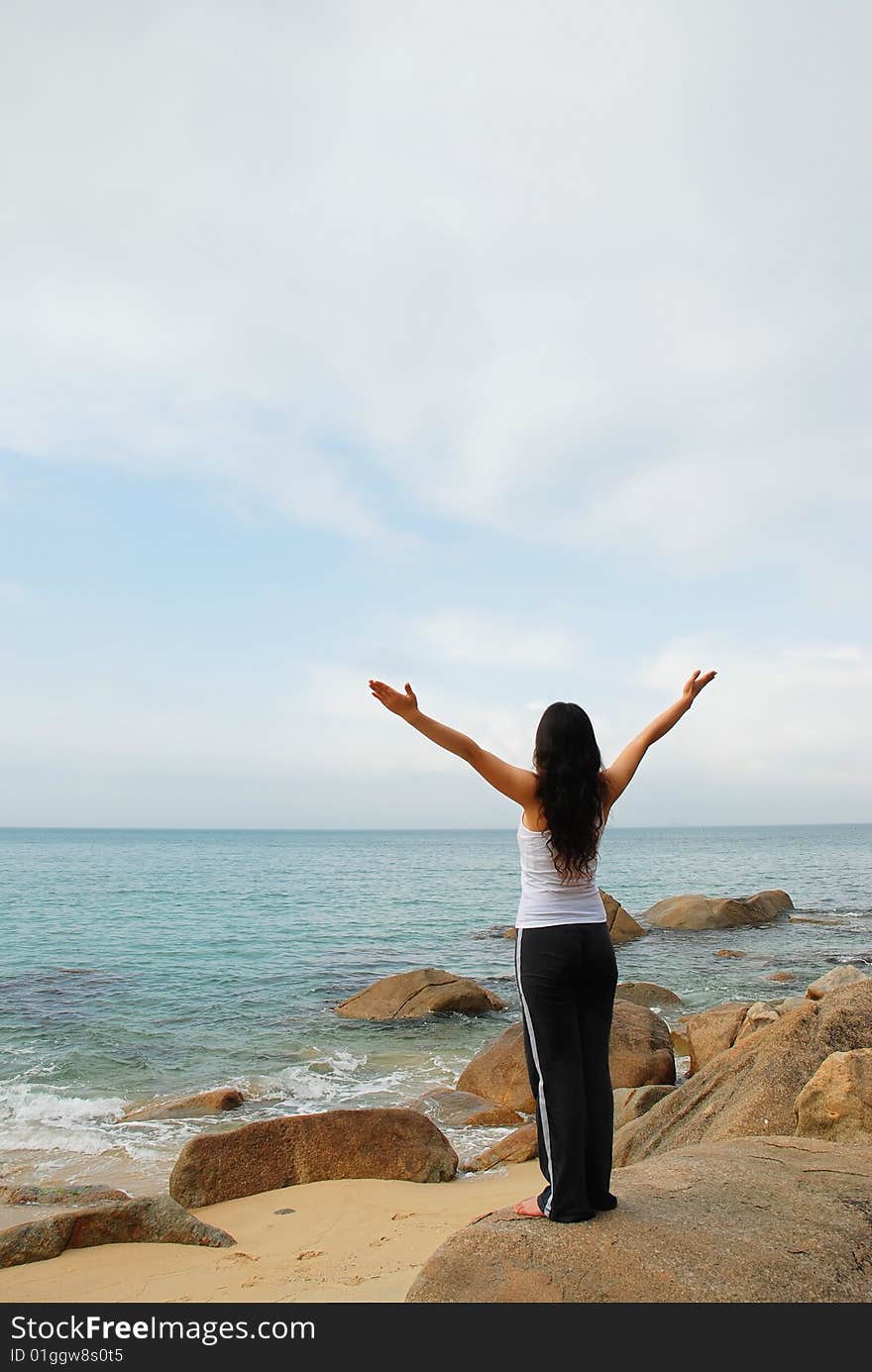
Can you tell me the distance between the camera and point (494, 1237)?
13.5 feet

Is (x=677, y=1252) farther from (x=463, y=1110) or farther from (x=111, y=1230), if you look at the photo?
(x=463, y=1110)

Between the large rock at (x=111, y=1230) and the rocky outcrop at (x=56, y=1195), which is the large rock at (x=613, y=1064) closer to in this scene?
the rocky outcrop at (x=56, y=1195)

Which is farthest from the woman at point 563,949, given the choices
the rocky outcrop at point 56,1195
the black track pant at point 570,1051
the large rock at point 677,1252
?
the rocky outcrop at point 56,1195

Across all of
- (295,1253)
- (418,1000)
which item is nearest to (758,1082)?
(295,1253)

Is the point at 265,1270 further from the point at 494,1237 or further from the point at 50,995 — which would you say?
the point at 50,995

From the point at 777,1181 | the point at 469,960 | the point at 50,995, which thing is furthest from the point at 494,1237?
the point at 469,960

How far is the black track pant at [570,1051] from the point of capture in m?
4.14

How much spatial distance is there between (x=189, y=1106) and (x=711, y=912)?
83.6ft

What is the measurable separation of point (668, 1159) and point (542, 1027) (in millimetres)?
2102

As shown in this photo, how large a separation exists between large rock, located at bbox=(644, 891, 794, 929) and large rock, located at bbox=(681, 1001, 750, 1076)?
21010 mm

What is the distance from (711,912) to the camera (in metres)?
33.7

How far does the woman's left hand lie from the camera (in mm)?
4207

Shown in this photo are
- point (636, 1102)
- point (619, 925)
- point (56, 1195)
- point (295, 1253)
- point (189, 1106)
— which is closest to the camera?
point (295, 1253)

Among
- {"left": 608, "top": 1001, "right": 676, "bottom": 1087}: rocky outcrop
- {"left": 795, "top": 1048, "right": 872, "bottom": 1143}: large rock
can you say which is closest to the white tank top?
{"left": 795, "top": 1048, "right": 872, "bottom": 1143}: large rock
